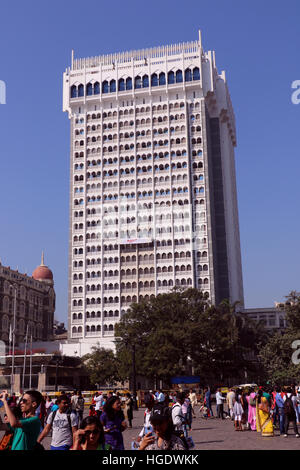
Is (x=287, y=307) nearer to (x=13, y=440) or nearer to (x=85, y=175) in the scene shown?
(x=13, y=440)

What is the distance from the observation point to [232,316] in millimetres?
71938

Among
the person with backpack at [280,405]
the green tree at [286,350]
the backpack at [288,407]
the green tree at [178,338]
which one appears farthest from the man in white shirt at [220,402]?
the green tree at [178,338]

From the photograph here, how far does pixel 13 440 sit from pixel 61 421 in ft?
12.4

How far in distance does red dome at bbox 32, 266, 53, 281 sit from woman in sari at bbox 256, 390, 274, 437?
92.2 metres

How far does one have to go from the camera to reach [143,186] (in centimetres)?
9750

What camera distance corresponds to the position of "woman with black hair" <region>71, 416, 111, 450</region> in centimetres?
615

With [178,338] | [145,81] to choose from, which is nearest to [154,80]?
[145,81]

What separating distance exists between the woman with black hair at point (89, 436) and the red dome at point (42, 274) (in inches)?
4150

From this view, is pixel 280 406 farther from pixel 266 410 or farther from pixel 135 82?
pixel 135 82

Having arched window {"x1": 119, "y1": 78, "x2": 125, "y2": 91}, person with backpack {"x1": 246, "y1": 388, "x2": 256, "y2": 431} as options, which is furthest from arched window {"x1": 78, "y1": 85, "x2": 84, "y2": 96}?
person with backpack {"x1": 246, "y1": 388, "x2": 256, "y2": 431}

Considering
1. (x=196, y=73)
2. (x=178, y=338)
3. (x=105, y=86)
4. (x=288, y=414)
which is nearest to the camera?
(x=288, y=414)

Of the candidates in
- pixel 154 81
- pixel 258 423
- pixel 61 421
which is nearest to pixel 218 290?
pixel 154 81

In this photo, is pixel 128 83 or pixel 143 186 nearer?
pixel 143 186

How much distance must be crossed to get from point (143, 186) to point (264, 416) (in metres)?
78.8
